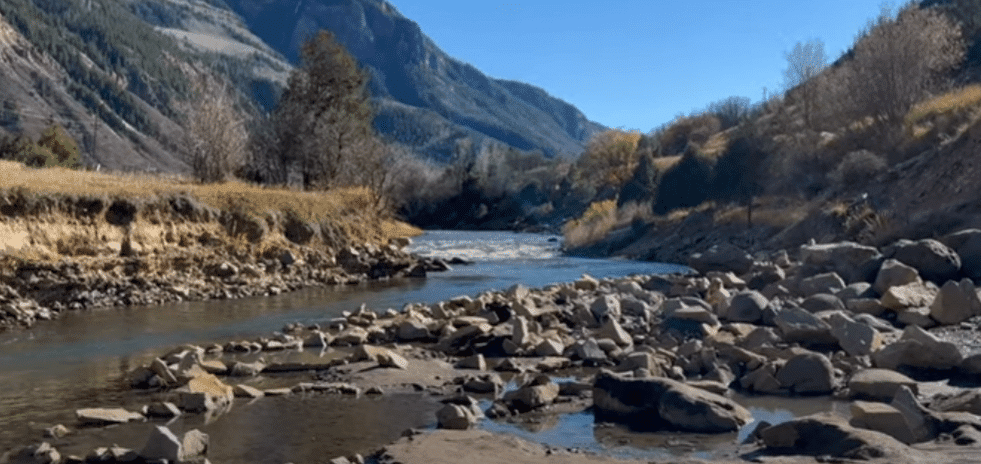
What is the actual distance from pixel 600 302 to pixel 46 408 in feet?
37.8

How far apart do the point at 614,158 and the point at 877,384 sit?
301 ft

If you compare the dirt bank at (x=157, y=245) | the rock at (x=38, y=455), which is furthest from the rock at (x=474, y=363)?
the dirt bank at (x=157, y=245)

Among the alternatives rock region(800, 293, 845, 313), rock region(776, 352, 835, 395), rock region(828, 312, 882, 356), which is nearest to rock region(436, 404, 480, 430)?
rock region(776, 352, 835, 395)

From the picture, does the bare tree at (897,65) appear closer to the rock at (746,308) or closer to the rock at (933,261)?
the rock at (933,261)

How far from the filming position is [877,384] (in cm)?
1142

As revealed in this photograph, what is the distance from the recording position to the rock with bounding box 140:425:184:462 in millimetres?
9523

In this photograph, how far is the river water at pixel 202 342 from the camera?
35.2 ft

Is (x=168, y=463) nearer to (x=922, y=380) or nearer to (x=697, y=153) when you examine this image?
(x=922, y=380)

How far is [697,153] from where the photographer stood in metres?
63.5

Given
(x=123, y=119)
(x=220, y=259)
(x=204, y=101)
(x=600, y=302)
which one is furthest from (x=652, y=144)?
(x=123, y=119)

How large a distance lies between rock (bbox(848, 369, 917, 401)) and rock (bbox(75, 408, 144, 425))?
9.08 m

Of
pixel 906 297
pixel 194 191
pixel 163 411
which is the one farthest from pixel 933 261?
pixel 194 191

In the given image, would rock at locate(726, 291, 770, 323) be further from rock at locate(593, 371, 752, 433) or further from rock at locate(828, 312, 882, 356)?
rock at locate(593, 371, 752, 433)

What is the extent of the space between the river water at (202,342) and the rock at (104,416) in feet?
1.02
